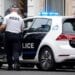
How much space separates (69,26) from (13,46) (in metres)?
1.74

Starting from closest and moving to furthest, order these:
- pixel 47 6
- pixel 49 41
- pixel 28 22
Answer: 1. pixel 49 41
2. pixel 28 22
3. pixel 47 6

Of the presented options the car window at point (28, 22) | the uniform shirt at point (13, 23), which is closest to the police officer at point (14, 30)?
the uniform shirt at point (13, 23)

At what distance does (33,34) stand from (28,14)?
1141cm

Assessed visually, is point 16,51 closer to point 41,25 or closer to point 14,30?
point 14,30

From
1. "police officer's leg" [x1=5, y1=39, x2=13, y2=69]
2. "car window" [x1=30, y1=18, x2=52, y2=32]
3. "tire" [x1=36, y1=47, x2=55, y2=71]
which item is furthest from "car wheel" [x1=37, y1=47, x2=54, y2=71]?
"police officer's leg" [x1=5, y1=39, x2=13, y2=69]

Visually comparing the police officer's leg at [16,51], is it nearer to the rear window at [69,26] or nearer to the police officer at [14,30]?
the police officer at [14,30]

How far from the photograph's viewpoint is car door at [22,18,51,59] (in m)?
16.9

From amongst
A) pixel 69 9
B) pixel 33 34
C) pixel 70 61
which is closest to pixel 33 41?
pixel 33 34

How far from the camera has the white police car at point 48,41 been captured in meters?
Answer: 16.2

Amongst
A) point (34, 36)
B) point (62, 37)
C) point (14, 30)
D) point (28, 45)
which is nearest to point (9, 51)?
point (28, 45)

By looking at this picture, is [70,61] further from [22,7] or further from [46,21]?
[22,7]

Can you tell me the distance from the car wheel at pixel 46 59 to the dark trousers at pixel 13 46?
2.28 ft

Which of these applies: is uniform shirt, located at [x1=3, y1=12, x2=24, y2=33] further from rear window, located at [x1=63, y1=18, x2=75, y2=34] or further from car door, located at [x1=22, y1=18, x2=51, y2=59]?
rear window, located at [x1=63, y1=18, x2=75, y2=34]

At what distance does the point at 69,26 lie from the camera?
653 inches
